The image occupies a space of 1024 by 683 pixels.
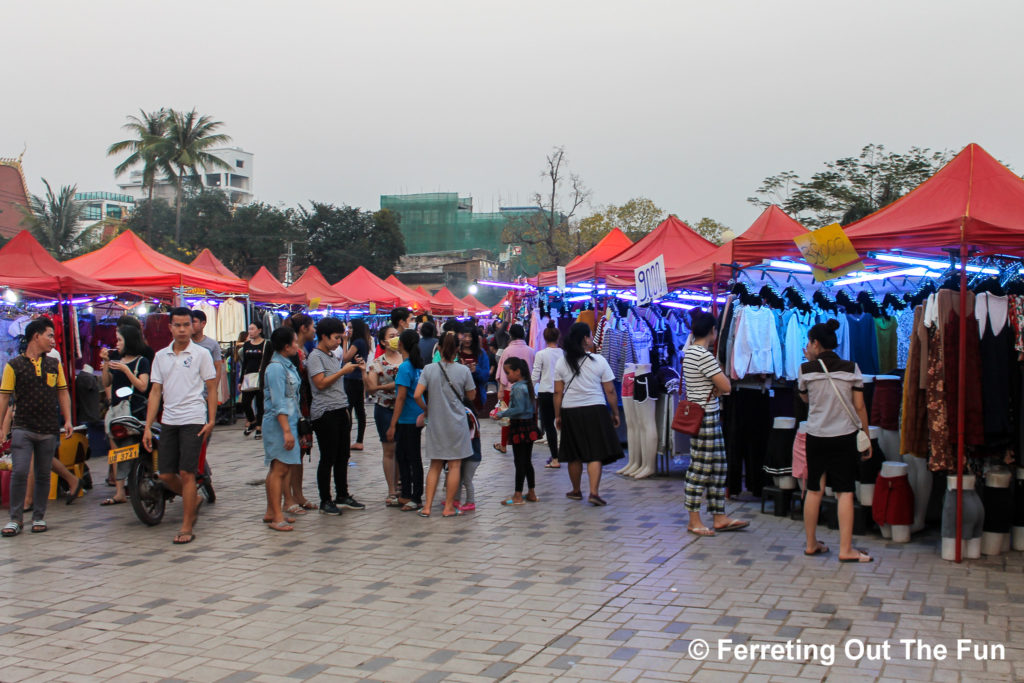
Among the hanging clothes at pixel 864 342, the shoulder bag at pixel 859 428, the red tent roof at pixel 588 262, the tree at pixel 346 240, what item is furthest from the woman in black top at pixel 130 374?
the tree at pixel 346 240

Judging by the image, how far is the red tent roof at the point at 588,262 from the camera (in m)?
12.3

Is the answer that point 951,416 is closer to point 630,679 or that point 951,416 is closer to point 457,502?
point 630,679

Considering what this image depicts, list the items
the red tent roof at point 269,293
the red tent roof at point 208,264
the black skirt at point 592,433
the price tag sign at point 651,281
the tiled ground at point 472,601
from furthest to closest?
the red tent roof at point 269,293, the red tent roof at point 208,264, the price tag sign at point 651,281, the black skirt at point 592,433, the tiled ground at point 472,601

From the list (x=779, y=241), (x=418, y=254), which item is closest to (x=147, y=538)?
(x=779, y=241)

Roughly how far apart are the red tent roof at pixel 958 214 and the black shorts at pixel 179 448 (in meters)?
5.66

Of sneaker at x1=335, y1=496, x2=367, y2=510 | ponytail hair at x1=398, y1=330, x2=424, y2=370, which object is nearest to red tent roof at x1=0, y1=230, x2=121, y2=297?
sneaker at x1=335, y1=496, x2=367, y2=510

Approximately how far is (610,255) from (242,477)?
7562 millimetres

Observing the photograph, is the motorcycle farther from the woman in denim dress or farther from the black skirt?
the black skirt

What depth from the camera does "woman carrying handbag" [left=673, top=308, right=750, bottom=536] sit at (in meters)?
7.05

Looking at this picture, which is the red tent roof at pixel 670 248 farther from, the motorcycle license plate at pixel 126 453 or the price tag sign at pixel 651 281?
the motorcycle license plate at pixel 126 453

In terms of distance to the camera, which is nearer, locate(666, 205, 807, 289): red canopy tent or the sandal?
the sandal

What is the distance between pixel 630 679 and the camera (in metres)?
4.15

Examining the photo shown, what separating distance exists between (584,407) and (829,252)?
Result: 271cm

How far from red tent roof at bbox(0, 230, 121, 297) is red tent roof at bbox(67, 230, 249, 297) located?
50.8 inches
